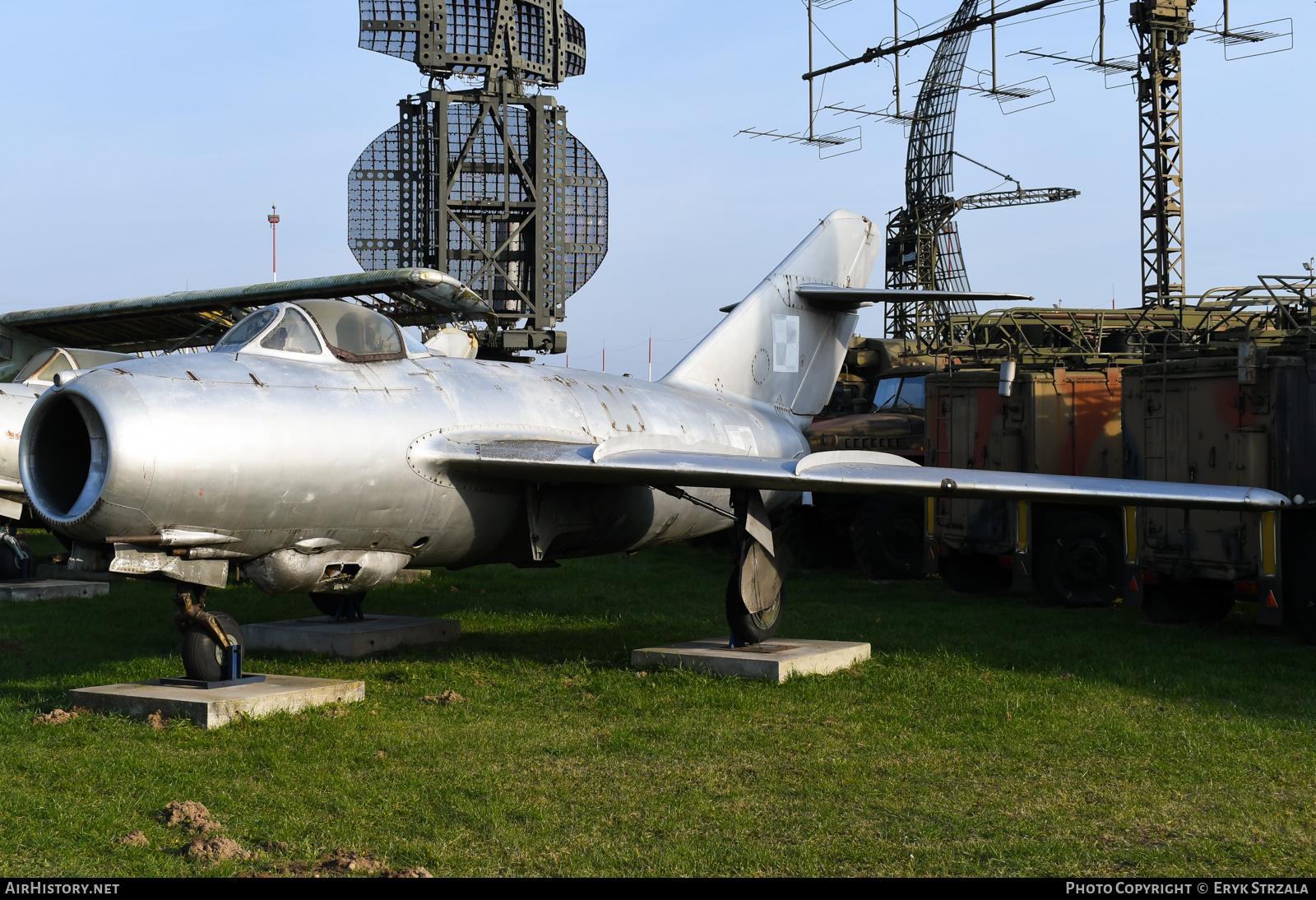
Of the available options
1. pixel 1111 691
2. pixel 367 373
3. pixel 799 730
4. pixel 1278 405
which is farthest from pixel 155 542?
pixel 1278 405

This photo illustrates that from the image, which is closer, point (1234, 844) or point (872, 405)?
point (1234, 844)

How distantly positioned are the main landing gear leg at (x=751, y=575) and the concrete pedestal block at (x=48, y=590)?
857 centimetres


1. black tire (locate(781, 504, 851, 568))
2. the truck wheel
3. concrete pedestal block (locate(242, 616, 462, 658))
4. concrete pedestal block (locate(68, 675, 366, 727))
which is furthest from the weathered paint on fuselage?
black tire (locate(781, 504, 851, 568))

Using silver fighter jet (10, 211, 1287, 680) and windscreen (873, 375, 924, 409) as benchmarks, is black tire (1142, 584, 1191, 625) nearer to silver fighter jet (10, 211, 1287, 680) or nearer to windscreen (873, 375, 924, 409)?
silver fighter jet (10, 211, 1287, 680)

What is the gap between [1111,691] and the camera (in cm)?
804

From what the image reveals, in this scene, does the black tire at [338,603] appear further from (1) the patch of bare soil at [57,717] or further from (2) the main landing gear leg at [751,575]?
(2) the main landing gear leg at [751,575]

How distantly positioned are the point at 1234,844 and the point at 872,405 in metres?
13.1

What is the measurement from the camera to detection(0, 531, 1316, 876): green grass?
4859 millimetres

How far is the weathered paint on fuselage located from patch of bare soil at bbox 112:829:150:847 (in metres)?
2.14

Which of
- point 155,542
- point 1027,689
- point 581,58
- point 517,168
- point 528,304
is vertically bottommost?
point 1027,689

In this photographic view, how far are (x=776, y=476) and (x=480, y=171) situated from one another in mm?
34818

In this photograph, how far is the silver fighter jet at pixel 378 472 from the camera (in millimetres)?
6777

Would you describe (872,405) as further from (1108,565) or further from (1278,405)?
(1278,405)

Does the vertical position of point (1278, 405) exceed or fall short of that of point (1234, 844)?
it exceeds it
